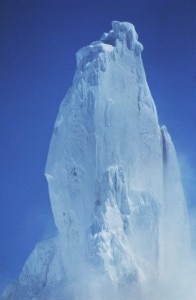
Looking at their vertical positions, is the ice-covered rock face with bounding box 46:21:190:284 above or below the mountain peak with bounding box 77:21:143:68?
below

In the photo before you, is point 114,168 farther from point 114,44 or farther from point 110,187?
point 114,44

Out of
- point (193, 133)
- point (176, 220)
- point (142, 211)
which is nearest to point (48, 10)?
point (193, 133)

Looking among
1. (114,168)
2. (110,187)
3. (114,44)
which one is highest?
(114,44)

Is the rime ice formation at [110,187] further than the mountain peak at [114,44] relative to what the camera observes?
No

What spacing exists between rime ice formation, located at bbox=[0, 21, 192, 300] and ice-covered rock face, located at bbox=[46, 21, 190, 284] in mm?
10

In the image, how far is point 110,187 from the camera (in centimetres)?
449

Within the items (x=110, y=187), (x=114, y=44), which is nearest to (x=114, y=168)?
(x=110, y=187)

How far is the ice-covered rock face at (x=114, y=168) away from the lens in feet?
14.7

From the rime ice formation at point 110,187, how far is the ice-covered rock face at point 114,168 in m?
0.01

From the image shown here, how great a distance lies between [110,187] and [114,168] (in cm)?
22

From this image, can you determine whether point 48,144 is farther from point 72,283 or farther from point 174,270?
point 174,270

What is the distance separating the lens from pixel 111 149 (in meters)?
4.71

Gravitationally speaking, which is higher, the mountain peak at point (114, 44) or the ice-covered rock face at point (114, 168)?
the mountain peak at point (114, 44)

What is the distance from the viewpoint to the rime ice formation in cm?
441
